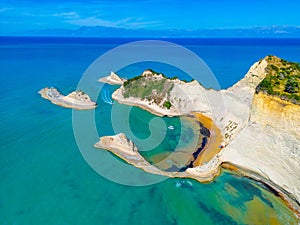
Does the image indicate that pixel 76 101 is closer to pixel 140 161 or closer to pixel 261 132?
pixel 140 161

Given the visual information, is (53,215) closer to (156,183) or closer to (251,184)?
(156,183)

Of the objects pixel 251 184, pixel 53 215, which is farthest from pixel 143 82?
pixel 53 215

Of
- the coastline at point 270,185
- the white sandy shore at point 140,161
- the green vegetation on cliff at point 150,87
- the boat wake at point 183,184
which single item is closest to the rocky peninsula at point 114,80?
the green vegetation on cliff at point 150,87

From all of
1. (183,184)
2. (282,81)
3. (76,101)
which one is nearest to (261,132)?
(282,81)

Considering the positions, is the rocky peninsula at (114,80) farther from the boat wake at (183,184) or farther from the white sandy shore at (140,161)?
the boat wake at (183,184)

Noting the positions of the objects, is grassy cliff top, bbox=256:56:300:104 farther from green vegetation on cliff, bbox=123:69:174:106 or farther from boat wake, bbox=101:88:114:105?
boat wake, bbox=101:88:114:105

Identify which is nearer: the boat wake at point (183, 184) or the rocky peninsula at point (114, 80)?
the boat wake at point (183, 184)
